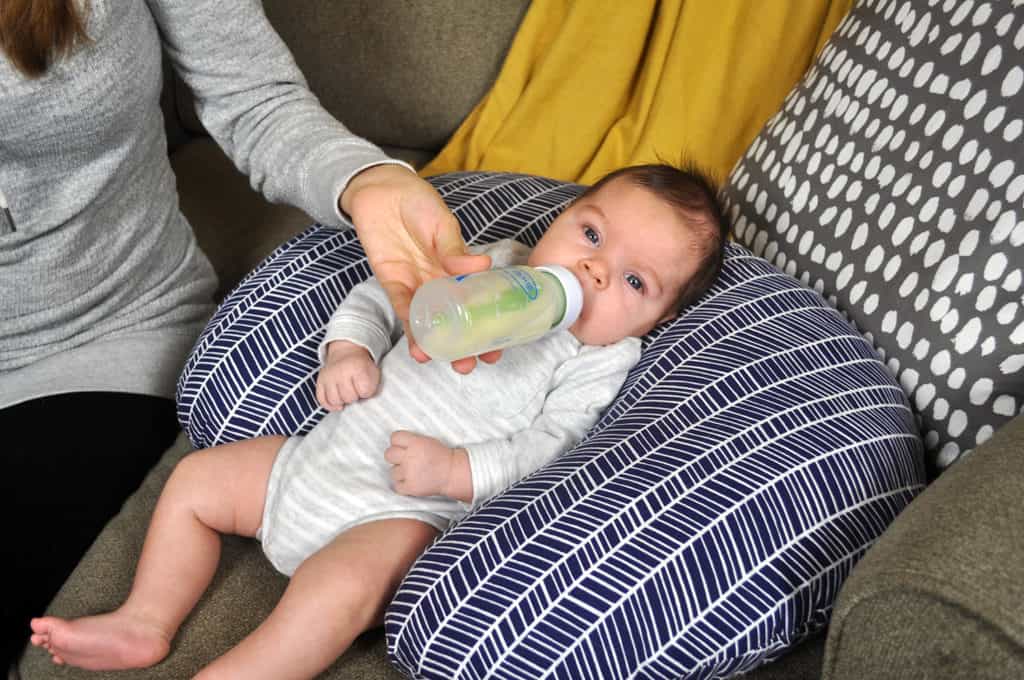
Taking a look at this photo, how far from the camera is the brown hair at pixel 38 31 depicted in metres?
0.97

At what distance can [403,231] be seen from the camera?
1102mm

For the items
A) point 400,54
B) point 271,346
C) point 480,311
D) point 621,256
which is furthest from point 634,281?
point 400,54

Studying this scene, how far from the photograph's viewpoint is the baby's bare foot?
0.96 meters

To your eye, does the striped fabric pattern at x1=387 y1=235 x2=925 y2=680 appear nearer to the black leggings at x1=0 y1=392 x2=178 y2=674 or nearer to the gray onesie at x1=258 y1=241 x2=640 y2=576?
the gray onesie at x1=258 y1=241 x2=640 y2=576

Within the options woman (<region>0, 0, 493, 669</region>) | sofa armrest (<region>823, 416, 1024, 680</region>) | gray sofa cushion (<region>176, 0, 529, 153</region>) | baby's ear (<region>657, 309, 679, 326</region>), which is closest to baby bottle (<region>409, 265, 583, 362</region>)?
woman (<region>0, 0, 493, 669</region>)

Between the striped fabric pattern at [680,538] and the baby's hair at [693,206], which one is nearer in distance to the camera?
the striped fabric pattern at [680,538]

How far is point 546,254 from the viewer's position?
114 cm

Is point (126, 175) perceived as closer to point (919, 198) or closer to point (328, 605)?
point (328, 605)

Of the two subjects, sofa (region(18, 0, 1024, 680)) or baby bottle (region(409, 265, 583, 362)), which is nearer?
sofa (region(18, 0, 1024, 680))

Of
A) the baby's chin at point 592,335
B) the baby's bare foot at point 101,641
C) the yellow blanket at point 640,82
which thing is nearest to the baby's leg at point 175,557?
the baby's bare foot at point 101,641

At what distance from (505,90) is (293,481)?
3.19 ft

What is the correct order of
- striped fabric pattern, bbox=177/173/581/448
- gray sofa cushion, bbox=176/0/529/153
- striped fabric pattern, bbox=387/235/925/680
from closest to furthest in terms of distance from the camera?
striped fabric pattern, bbox=387/235/925/680 → striped fabric pattern, bbox=177/173/581/448 → gray sofa cushion, bbox=176/0/529/153

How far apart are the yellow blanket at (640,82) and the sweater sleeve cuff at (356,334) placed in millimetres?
704

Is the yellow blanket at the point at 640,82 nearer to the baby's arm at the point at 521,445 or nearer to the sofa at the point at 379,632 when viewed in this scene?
the sofa at the point at 379,632
